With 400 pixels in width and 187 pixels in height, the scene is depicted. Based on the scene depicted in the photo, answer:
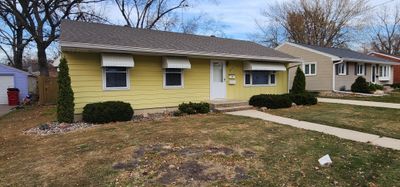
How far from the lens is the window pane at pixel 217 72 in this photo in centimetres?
1343

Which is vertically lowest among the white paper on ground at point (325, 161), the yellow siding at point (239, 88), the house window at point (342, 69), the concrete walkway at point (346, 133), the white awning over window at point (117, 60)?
the white paper on ground at point (325, 161)

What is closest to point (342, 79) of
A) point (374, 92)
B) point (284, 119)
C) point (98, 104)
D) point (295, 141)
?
point (374, 92)

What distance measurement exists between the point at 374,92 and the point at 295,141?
697 inches

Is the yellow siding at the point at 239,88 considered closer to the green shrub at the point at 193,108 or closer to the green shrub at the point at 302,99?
the green shrub at the point at 302,99

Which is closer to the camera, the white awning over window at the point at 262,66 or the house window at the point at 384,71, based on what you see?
the white awning over window at the point at 262,66

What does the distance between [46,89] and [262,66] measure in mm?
13046

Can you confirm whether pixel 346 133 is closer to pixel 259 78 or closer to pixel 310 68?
pixel 259 78

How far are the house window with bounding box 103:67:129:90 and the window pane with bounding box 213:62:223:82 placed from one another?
4.40 m

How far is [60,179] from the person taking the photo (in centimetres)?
446

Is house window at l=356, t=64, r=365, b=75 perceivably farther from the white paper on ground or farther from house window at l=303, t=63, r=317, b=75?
the white paper on ground

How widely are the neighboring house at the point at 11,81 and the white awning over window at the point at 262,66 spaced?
15374mm

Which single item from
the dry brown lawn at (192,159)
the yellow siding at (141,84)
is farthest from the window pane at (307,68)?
the dry brown lawn at (192,159)

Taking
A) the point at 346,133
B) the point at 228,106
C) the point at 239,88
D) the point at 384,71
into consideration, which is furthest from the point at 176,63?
the point at 384,71

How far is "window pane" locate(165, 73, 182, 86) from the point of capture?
11.8 metres
